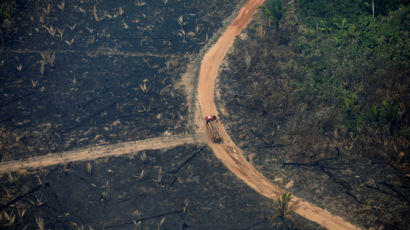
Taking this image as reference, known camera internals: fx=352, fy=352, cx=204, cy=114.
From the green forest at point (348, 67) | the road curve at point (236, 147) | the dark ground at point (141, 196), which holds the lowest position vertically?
the dark ground at point (141, 196)

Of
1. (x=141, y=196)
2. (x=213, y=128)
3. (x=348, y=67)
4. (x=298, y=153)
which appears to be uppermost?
(x=348, y=67)

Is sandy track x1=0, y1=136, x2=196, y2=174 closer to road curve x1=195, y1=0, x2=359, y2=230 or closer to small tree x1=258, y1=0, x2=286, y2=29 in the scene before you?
road curve x1=195, y1=0, x2=359, y2=230

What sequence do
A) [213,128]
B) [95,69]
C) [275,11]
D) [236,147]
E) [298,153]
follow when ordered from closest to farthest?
[298,153], [236,147], [213,128], [95,69], [275,11]

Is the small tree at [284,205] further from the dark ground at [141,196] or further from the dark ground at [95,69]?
the dark ground at [95,69]

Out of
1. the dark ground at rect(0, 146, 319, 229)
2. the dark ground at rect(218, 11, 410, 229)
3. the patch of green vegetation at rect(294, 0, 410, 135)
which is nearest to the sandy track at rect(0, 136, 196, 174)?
the dark ground at rect(0, 146, 319, 229)

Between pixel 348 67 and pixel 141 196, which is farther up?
pixel 348 67

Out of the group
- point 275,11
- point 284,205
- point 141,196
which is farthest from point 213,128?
point 275,11

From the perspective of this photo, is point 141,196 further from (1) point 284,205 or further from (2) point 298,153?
(2) point 298,153

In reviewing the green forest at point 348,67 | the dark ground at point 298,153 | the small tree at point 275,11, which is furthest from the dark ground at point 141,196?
the small tree at point 275,11
